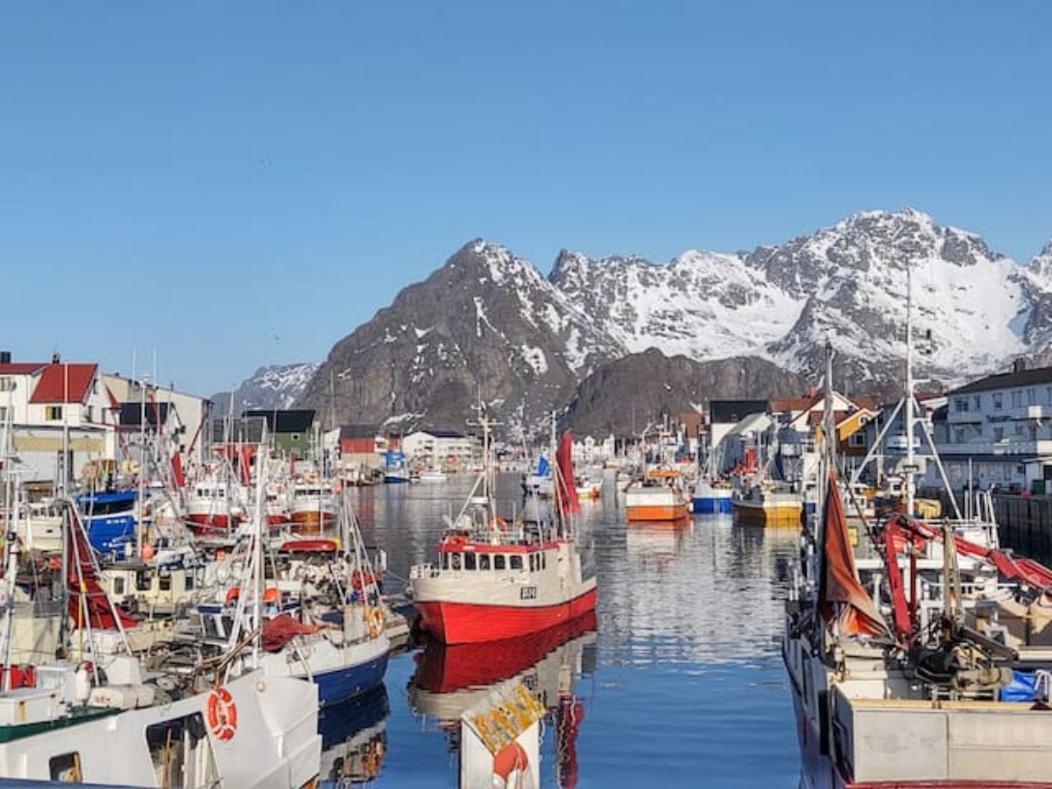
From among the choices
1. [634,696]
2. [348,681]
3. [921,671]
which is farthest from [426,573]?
[921,671]

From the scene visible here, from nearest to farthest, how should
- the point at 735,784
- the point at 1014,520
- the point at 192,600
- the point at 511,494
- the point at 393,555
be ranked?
1. the point at 735,784
2. the point at 192,600
3. the point at 1014,520
4. the point at 393,555
5. the point at 511,494

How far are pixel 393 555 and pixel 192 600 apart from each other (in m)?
49.1

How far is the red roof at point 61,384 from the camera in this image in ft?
367

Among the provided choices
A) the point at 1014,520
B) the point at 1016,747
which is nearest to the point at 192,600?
the point at 1016,747

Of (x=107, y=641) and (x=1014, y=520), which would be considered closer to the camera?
(x=107, y=641)

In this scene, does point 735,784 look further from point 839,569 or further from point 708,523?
point 708,523

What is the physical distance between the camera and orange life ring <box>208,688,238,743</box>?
1022 inches

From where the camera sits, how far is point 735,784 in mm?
32969

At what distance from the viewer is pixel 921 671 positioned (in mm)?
25172

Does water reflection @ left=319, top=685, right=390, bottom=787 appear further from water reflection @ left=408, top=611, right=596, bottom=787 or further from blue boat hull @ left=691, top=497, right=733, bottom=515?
blue boat hull @ left=691, top=497, right=733, bottom=515

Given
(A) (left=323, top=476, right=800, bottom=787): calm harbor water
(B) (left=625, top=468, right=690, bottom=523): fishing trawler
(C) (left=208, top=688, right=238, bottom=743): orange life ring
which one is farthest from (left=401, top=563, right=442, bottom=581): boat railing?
(B) (left=625, top=468, right=690, bottom=523): fishing trawler

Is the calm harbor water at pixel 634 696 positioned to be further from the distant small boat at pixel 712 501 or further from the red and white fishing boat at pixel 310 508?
the distant small boat at pixel 712 501

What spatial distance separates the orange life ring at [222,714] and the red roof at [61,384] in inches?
3529

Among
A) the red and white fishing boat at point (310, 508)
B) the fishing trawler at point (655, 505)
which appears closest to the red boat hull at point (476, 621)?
the red and white fishing boat at point (310, 508)
